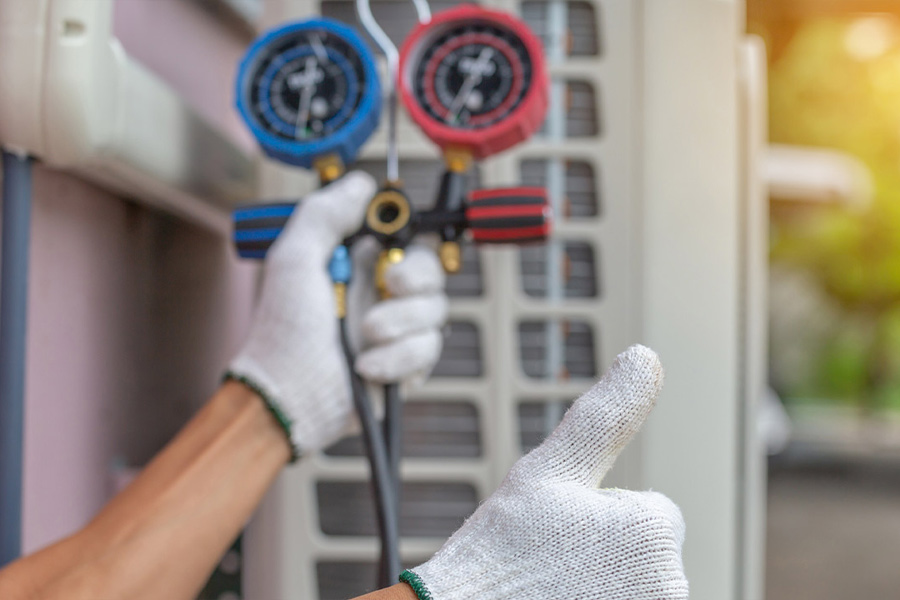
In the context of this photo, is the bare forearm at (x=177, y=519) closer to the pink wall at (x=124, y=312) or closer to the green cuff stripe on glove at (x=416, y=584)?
the pink wall at (x=124, y=312)

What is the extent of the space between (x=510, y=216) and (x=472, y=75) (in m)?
0.15

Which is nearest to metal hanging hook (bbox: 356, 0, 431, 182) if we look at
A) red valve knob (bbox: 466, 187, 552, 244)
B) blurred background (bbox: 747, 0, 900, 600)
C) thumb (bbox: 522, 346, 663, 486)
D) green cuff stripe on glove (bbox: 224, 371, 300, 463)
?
red valve knob (bbox: 466, 187, 552, 244)

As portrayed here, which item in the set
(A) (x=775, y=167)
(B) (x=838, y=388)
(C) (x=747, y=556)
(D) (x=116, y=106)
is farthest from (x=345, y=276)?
(B) (x=838, y=388)

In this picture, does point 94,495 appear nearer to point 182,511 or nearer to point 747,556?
point 182,511

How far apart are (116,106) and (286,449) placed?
1.14 ft

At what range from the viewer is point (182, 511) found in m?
0.73

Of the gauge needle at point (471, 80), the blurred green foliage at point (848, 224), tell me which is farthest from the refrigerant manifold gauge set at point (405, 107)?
the blurred green foliage at point (848, 224)

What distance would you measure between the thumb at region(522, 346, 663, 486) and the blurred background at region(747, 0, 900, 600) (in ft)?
13.8

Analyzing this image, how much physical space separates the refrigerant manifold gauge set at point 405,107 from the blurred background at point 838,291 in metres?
4.04

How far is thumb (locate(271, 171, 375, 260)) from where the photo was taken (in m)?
0.80

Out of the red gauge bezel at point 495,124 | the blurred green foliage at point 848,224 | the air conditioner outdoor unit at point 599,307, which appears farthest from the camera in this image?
the blurred green foliage at point 848,224

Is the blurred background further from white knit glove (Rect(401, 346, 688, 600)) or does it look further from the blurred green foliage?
white knit glove (Rect(401, 346, 688, 600))

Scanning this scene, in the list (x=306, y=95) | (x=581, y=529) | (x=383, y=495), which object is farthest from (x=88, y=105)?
(x=581, y=529)

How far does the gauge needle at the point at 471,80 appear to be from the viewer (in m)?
0.79
